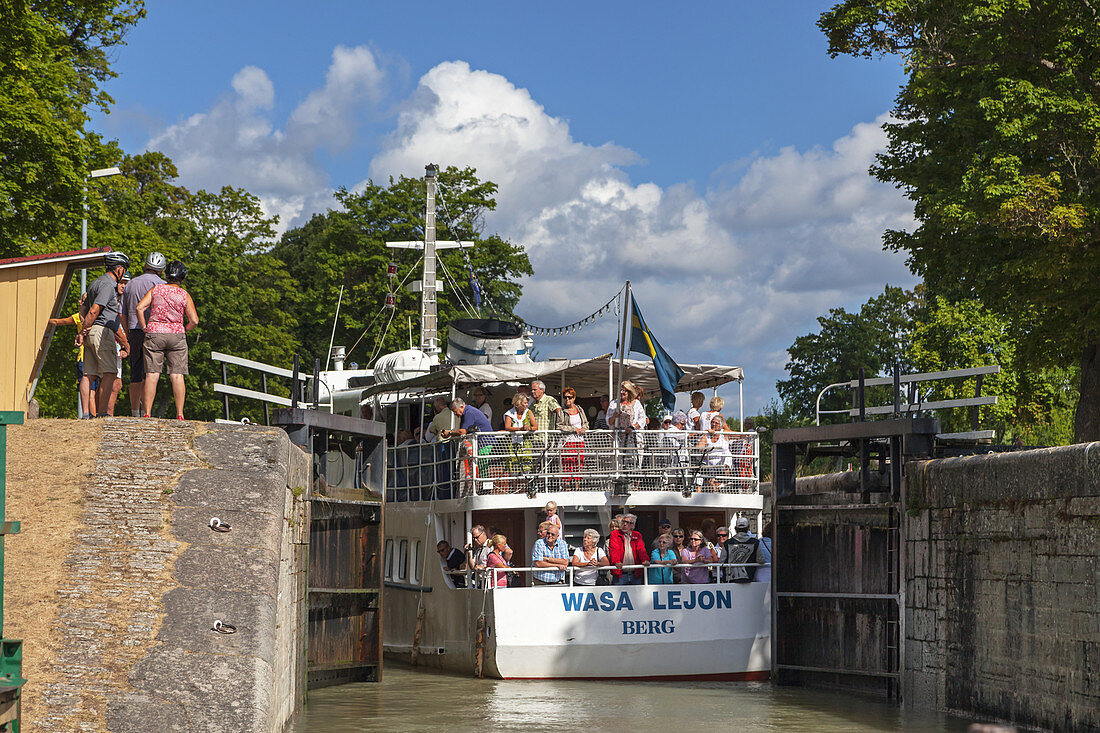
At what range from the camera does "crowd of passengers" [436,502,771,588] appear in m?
19.2

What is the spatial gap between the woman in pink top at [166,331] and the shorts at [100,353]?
76 centimetres

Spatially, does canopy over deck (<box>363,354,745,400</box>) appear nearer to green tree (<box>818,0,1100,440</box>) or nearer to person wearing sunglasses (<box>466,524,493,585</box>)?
person wearing sunglasses (<box>466,524,493,585</box>)

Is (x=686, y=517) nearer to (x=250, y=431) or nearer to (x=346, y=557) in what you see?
(x=346, y=557)

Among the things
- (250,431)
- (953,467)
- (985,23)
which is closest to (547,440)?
(953,467)

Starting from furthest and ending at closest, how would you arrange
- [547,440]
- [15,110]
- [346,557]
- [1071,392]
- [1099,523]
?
[1071,392] → [15,110] → [547,440] → [346,557] → [1099,523]

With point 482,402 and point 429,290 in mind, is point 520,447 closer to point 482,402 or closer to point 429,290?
point 482,402

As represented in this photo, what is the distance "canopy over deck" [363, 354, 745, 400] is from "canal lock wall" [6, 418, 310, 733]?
27.1ft

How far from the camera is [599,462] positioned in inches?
781

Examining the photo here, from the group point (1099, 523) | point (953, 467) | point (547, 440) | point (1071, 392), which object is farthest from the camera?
point (1071, 392)

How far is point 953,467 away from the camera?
16.1 m

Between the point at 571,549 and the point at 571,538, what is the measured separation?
39cm

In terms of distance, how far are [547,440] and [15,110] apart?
38.7 ft

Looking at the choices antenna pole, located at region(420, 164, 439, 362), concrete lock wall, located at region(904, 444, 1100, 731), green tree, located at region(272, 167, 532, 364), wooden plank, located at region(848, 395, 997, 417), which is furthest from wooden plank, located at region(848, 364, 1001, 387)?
green tree, located at region(272, 167, 532, 364)

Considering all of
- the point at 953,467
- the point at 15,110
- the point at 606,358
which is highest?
the point at 15,110
